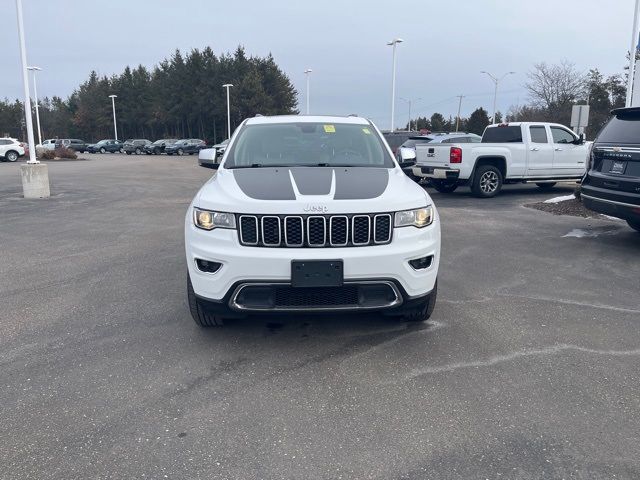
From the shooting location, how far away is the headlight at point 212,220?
388 centimetres

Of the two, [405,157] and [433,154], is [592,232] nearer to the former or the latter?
[405,157]

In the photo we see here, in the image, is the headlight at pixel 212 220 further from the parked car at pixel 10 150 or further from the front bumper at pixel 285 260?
the parked car at pixel 10 150

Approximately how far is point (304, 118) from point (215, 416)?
3634 millimetres

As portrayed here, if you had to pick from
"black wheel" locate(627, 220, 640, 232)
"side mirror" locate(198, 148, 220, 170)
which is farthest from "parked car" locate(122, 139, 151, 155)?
"black wheel" locate(627, 220, 640, 232)

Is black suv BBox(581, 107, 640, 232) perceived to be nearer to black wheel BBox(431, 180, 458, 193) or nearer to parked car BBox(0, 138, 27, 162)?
black wheel BBox(431, 180, 458, 193)

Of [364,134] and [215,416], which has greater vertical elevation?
[364,134]

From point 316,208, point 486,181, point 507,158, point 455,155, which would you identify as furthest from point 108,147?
point 316,208

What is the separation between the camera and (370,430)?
121 inches

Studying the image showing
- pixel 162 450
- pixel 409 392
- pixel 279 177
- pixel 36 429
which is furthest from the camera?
pixel 279 177

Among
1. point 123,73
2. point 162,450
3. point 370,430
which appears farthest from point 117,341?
point 123,73

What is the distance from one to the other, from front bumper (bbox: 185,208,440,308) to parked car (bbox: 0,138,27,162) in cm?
3822

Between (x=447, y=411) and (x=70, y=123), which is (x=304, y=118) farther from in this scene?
(x=70, y=123)

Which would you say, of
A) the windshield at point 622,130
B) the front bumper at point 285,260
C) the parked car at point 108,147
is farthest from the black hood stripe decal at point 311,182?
the parked car at point 108,147

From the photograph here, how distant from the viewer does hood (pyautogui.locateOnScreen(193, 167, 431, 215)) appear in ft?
12.6
